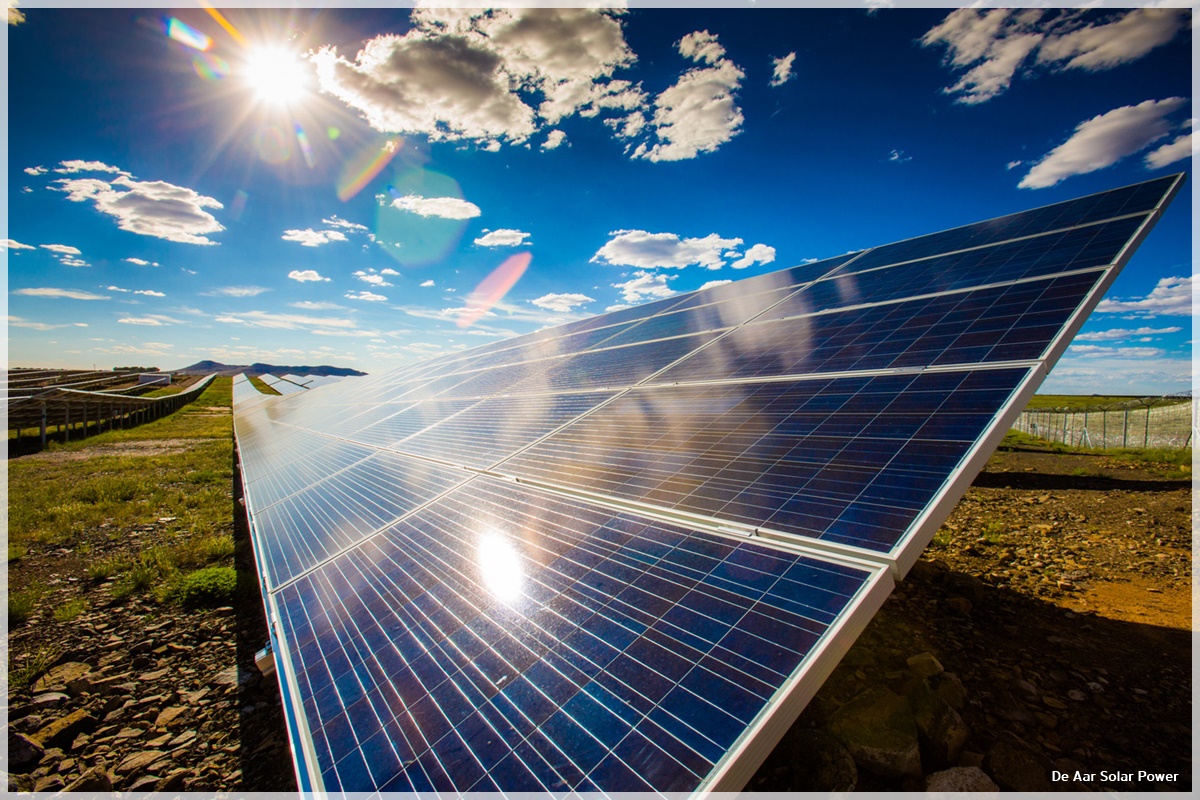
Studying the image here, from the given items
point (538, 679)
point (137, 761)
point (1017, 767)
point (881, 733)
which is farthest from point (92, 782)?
point (1017, 767)

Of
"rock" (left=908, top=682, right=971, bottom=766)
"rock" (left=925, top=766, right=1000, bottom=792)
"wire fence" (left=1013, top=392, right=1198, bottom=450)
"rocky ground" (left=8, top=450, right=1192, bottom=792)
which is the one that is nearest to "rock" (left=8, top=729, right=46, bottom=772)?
"rocky ground" (left=8, top=450, right=1192, bottom=792)

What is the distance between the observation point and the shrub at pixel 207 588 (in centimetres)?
834

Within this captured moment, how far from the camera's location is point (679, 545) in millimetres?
3605

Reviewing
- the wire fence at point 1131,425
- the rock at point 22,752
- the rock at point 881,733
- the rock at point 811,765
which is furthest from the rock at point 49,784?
the wire fence at point 1131,425

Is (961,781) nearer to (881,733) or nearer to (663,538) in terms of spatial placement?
(881,733)

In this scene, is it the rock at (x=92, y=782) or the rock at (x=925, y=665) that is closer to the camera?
the rock at (x=92, y=782)

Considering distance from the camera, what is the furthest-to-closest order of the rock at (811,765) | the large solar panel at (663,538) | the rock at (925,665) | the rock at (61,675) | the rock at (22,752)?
the rock at (61,675)
the rock at (925,665)
the rock at (22,752)
the rock at (811,765)
the large solar panel at (663,538)

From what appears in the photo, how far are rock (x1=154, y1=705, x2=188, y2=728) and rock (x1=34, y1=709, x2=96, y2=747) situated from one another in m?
0.63

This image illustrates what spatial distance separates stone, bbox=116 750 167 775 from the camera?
4898 millimetres

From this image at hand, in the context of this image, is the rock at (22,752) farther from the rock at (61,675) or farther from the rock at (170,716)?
the rock at (61,675)

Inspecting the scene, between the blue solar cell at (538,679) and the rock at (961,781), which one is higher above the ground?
the blue solar cell at (538,679)

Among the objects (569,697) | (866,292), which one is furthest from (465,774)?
(866,292)

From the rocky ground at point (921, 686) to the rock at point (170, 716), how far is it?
26 mm

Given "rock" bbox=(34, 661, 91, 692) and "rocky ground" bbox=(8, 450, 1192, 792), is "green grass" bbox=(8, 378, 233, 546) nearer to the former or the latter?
"rocky ground" bbox=(8, 450, 1192, 792)
